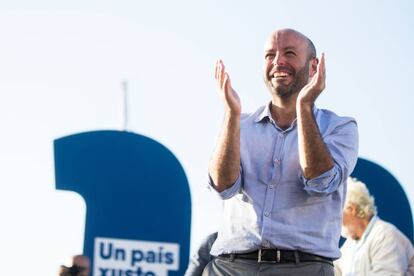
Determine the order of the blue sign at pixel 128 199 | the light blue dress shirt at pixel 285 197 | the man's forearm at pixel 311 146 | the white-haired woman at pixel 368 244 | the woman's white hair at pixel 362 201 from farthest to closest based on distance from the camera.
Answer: the woman's white hair at pixel 362 201 < the white-haired woman at pixel 368 244 < the blue sign at pixel 128 199 < the light blue dress shirt at pixel 285 197 < the man's forearm at pixel 311 146

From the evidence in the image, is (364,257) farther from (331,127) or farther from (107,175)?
(331,127)

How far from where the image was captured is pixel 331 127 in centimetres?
328

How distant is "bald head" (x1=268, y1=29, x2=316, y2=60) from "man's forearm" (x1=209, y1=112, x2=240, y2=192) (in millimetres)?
452

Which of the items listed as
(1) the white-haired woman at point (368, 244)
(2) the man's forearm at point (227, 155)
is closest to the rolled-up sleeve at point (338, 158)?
(2) the man's forearm at point (227, 155)

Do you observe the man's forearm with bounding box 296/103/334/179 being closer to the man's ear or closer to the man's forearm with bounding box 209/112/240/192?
the man's forearm with bounding box 209/112/240/192

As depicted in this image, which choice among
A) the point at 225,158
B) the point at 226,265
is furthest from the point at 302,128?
the point at 226,265

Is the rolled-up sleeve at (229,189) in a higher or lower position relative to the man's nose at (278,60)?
lower

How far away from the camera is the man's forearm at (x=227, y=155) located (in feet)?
9.97

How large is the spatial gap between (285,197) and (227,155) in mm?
285

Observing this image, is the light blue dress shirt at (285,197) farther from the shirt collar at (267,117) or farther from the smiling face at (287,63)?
the smiling face at (287,63)

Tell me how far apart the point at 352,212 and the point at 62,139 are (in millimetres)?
2111

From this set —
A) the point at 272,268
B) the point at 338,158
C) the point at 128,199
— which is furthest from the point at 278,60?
the point at 128,199

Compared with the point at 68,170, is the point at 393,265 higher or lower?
lower

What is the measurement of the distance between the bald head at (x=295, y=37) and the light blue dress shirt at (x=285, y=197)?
1.01 ft
